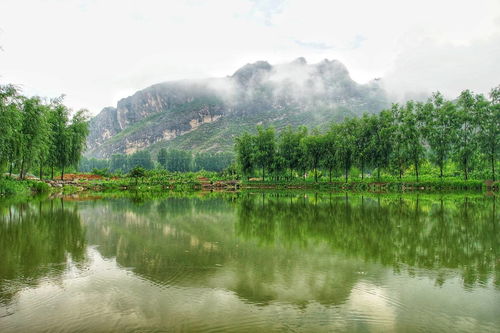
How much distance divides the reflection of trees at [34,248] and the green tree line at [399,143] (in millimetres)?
45895

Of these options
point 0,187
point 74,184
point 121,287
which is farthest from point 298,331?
point 74,184

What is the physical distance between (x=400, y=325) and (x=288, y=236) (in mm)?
6999

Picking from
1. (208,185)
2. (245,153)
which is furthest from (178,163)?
(208,185)

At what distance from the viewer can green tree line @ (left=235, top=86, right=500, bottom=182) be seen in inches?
1884

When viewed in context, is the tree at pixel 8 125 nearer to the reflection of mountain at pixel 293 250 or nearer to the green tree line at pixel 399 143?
the reflection of mountain at pixel 293 250

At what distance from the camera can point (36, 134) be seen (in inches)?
1582

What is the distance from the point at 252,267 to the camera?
8.13 metres

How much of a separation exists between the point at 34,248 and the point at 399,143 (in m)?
51.5

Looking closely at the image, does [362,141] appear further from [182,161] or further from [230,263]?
[182,161]

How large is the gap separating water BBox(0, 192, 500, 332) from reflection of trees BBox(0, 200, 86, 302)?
0.04 m

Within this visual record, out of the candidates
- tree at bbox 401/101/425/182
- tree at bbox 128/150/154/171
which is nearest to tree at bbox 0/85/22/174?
tree at bbox 401/101/425/182

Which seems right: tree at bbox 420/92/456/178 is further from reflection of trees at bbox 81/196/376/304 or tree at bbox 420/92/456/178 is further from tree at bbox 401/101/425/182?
reflection of trees at bbox 81/196/376/304

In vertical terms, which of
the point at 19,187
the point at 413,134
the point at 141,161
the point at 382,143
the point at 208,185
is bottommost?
the point at 208,185

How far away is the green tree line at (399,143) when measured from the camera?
4784cm
